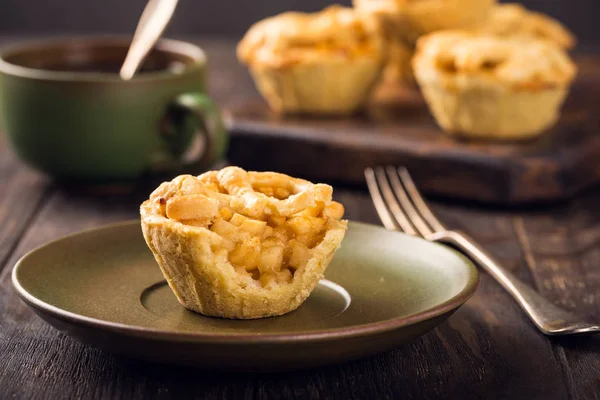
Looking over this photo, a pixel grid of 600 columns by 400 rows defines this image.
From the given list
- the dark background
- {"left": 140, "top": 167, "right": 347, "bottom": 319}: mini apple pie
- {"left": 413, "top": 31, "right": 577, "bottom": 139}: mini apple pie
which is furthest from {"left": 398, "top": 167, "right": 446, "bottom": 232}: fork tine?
the dark background

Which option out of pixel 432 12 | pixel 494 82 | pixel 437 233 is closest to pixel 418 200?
pixel 437 233

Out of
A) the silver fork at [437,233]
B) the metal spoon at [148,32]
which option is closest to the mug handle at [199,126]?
the metal spoon at [148,32]

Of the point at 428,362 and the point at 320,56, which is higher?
the point at 428,362

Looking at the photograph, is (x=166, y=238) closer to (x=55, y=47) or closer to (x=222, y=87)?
(x=55, y=47)

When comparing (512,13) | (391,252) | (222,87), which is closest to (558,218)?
(391,252)

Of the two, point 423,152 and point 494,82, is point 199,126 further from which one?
point 494,82

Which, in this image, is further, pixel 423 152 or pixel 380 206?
pixel 423 152

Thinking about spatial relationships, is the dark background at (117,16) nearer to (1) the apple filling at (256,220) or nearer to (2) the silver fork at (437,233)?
(2) the silver fork at (437,233)

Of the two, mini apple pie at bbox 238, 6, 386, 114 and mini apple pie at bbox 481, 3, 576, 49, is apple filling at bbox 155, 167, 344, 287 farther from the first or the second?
mini apple pie at bbox 481, 3, 576, 49
